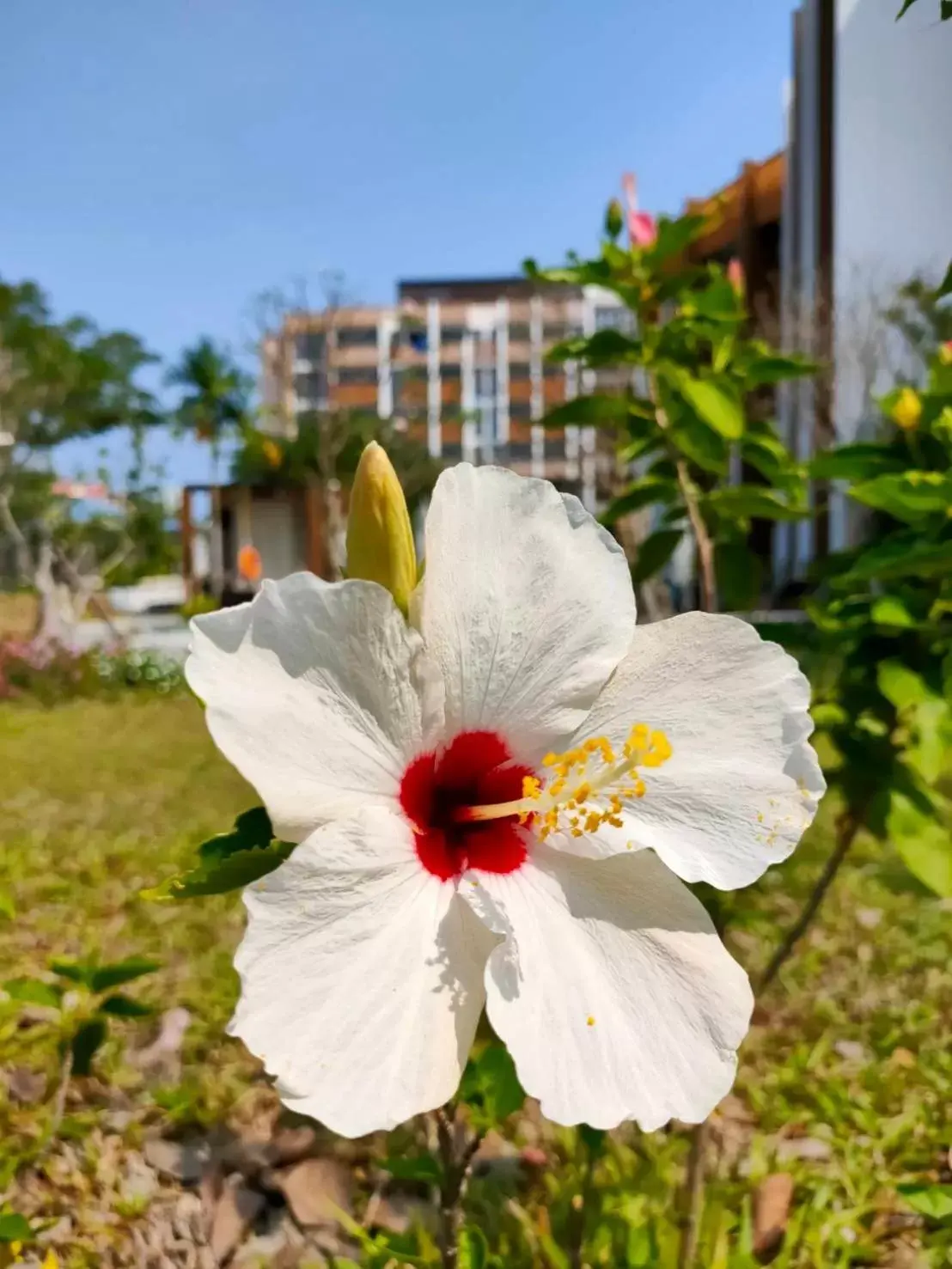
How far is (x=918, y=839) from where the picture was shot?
1508 mm

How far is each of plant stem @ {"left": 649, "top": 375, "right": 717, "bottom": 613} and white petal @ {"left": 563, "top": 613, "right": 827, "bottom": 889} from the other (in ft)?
2.40

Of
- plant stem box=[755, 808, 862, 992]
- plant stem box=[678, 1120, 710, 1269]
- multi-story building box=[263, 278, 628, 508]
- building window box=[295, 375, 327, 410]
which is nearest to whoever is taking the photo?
plant stem box=[678, 1120, 710, 1269]

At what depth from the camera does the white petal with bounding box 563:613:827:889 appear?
2.08 feet

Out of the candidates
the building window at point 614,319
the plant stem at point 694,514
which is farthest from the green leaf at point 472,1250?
the building window at point 614,319

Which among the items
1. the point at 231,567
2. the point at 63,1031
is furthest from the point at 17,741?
the point at 231,567

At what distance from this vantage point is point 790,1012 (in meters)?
2.16

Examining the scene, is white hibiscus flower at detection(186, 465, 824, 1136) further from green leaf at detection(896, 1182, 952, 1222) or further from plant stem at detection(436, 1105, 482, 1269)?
green leaf at detection(896, 1182, 952, 1222)

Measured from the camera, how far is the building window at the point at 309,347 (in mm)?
13516

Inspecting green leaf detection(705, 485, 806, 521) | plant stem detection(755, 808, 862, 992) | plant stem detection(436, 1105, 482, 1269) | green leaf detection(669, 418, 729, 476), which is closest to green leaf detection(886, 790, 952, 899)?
plant stem detection(755, 808, 862, 992)

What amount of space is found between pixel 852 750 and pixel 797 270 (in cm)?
1166

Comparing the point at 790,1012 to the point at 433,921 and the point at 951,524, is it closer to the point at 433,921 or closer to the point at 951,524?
the point at 951,524

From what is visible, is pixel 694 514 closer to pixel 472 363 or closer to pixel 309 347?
pixel 309 347

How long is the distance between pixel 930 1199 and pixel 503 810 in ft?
2.52

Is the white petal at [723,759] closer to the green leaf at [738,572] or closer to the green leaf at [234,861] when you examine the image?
the green leaf at [234,861]
